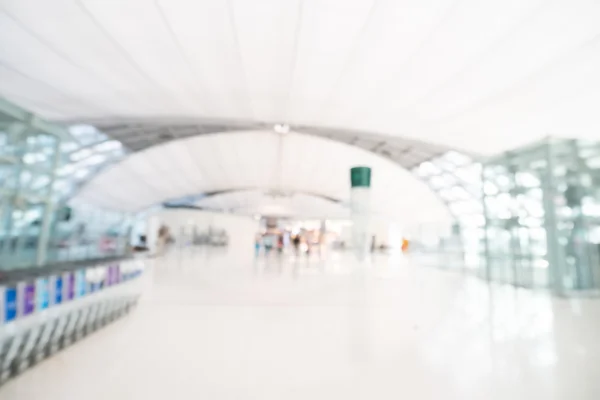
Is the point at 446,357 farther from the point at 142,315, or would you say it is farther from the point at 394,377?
the point at 142,315

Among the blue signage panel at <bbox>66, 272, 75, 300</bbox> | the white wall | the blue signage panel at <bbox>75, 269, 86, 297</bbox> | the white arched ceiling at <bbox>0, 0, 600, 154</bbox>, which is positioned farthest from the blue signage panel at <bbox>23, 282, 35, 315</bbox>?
the white wall

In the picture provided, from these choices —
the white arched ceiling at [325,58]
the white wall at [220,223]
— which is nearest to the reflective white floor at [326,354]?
the white arched ceiling at [325,58]

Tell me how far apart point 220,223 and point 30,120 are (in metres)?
30.0

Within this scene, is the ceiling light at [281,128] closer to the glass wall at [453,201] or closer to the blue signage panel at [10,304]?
the glass wall at [453,201]

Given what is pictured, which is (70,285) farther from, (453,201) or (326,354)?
(453,201)

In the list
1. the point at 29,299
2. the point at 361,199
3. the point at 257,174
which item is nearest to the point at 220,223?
the point at 257,174

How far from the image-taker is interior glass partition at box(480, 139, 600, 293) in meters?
7.48

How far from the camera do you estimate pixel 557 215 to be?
24.7 ft

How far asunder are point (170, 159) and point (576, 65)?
115ft

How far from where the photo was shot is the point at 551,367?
2.82 meters

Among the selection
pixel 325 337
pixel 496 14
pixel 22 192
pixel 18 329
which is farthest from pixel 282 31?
pixel 18 329

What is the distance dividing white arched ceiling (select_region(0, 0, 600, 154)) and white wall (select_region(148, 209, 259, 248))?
16992 millimetres

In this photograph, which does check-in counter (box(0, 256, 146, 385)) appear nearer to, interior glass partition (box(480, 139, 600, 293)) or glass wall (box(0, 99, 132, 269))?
glass wall (box(0, 99, 132, 269))

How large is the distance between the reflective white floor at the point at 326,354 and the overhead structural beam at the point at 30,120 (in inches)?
94.8
